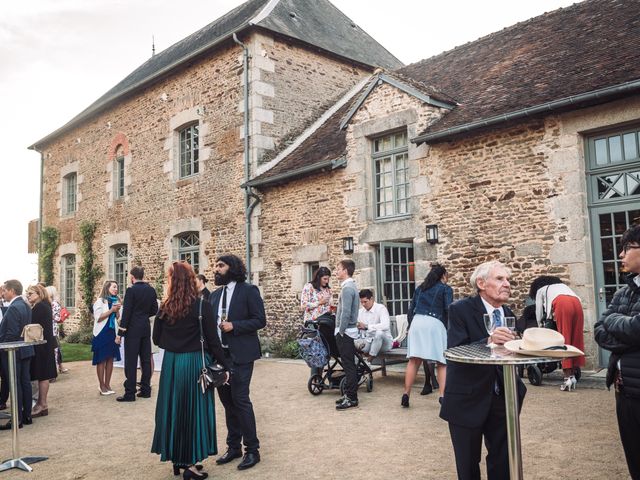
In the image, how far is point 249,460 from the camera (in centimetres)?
429

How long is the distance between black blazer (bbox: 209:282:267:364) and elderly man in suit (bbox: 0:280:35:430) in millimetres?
2528

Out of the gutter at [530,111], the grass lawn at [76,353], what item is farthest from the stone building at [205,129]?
the gutter at [530,111]

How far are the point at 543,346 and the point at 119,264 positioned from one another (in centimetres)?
1541

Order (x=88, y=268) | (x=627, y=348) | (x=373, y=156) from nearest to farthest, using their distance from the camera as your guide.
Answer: (x=627, y=348)
(x=373, y=156)
(x=88, y=268)

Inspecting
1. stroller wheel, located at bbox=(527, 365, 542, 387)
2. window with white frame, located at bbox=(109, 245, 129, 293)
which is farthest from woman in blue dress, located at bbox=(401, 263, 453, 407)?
window with white frame, located at bbox=(109, 245, 129, 293)

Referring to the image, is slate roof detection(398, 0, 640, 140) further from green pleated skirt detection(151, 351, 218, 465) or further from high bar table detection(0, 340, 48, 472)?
high bar table detection(0, 340, 48, 472)

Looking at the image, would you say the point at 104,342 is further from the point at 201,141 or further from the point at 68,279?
the point at 68,279

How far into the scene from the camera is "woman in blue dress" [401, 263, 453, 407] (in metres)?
6.12

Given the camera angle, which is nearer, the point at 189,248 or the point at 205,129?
the point at 205,129

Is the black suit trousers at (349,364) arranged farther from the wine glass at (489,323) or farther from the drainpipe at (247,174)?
the drainpipe at (247,174)

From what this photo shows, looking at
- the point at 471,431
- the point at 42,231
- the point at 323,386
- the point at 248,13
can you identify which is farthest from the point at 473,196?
the point at 42,231

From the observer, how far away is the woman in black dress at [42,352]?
6.31 metres

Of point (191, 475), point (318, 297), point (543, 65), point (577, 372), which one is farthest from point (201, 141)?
point (191, 475)

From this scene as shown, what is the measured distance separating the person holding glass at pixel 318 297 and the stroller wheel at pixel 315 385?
864mm
